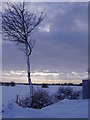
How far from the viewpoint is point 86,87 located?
59.2 feet

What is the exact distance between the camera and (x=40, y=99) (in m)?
19.2

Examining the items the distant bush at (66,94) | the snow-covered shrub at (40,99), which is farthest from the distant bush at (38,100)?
the distant bush at (66,94)

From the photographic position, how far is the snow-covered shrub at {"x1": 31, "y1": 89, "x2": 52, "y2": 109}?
18.6 meters

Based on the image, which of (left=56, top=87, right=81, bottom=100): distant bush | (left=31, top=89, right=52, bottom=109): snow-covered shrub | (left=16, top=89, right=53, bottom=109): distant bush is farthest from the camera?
(left=56, top=87, right=81, bottom=100): distant bush

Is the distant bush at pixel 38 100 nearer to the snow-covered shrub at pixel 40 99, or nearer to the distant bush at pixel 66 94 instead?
the snow-covered shrub at pixel 40 99

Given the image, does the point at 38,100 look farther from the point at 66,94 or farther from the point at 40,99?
the point at 66,94

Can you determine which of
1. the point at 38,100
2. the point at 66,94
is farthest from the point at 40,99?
the point at 66,94

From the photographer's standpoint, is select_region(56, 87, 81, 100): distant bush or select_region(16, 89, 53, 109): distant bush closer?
select_region(16, 89, 53, 109): distant bush

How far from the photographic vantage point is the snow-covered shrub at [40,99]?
18.6m

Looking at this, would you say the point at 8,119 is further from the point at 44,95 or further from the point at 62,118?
the point at 44,95

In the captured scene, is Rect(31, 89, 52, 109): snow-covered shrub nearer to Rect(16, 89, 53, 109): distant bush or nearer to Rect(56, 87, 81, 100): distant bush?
Rect(16, 89, 53, 109): distant bush

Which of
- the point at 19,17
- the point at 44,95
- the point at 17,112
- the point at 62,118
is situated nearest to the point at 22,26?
the point at 19,17

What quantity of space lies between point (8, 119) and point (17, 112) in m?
1.13

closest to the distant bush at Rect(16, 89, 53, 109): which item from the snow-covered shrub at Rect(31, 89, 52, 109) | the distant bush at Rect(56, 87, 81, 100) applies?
the snow-covered shrub at Rect(31, 89, 52, 109)
